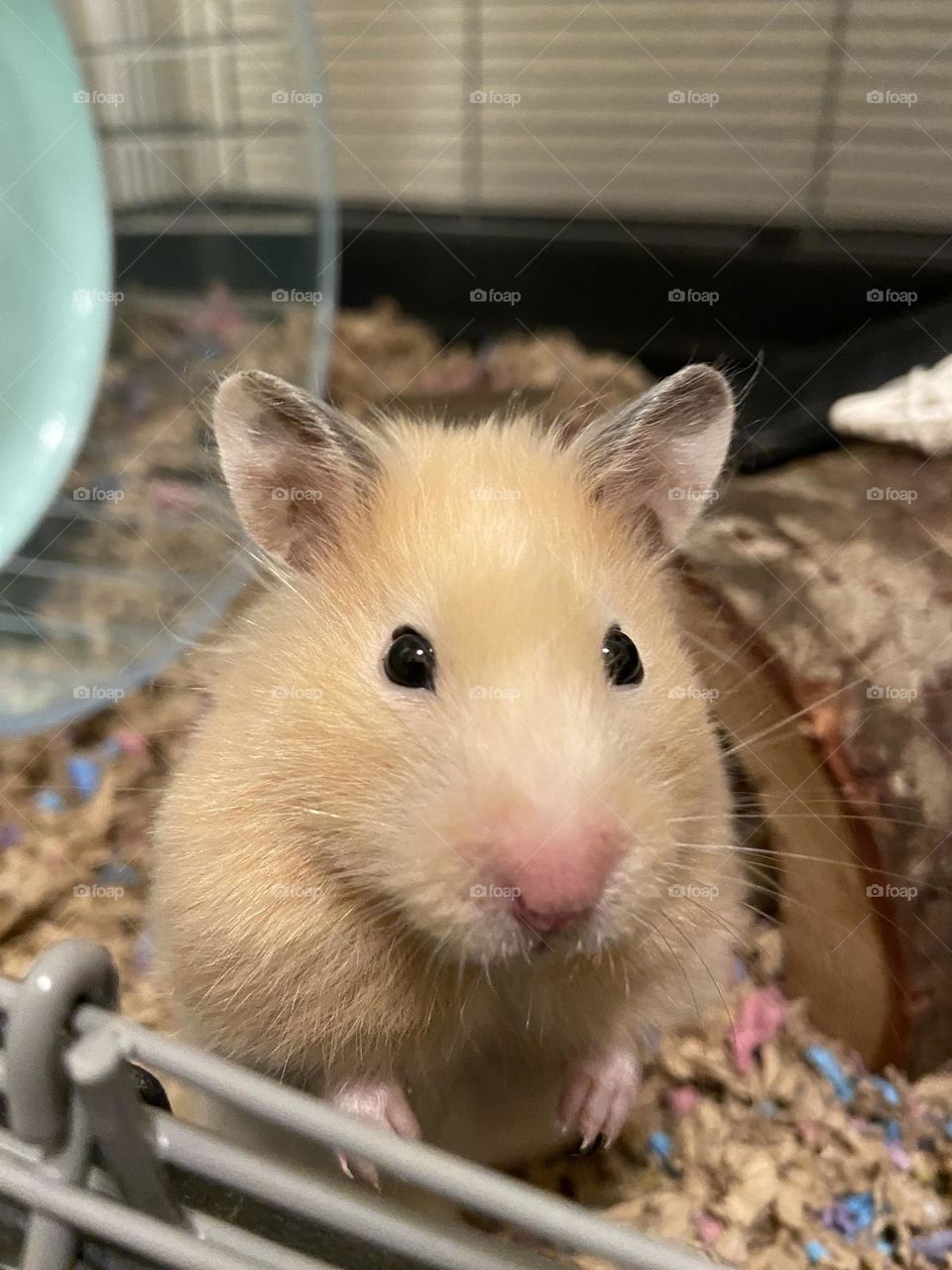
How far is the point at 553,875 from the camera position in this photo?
0.82 metres

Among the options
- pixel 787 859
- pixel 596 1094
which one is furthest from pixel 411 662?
pixel 787 859

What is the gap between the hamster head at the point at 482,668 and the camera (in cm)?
86

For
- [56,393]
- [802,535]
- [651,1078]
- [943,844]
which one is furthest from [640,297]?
[651,1078]

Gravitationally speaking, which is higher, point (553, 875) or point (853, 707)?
point (553, 875)

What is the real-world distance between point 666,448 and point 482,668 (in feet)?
1.35

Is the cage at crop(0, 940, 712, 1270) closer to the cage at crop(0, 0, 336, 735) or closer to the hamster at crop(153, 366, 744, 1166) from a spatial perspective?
the hamster at crop(153, 366, 744, 1166)

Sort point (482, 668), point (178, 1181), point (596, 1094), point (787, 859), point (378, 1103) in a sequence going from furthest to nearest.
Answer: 1. point (787, 859)
2. point (596, 1094)
3. point (378, 1103)
4. point (482, 668)
5. point (178, 1181)

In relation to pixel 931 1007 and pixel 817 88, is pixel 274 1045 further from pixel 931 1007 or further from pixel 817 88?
pixel 817 88

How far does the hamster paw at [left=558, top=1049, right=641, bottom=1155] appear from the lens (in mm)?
1209

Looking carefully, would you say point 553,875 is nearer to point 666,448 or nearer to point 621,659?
point 621,659

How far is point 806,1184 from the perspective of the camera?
149cm

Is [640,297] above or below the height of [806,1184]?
above

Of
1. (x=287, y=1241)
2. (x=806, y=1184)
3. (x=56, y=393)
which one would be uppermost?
(x=56, y=393)

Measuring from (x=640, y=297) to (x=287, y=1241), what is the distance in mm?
2264
